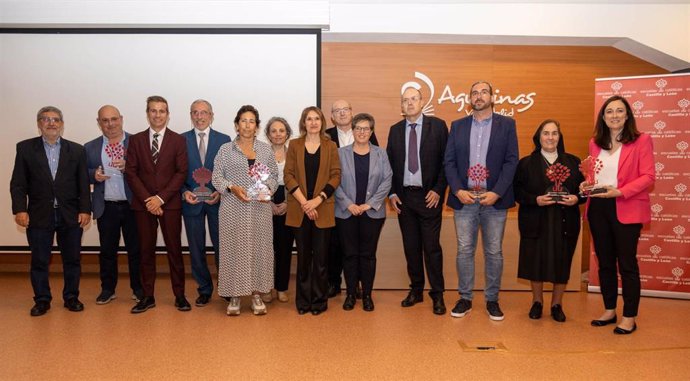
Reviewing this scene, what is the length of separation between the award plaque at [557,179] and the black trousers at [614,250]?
0.82 feet

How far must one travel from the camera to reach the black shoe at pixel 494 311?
4.29 metres

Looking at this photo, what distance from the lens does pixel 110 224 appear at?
479 centimetres

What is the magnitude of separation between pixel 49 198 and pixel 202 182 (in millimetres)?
1267

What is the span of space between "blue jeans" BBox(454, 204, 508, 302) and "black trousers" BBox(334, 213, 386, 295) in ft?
2.24

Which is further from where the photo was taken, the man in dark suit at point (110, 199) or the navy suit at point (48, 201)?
the man in dark suit at point (110, 199)

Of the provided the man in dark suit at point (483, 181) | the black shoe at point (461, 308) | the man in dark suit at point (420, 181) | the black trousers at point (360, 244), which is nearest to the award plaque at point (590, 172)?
the man in dark suit at point (483, 181)

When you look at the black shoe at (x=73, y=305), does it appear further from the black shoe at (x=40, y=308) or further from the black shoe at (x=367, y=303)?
the black shoe at (x=367, y=303)

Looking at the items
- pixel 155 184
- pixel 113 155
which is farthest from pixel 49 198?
pixel 155 184

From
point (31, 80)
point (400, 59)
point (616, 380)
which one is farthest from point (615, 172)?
point (31, 80)

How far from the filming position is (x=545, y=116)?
21.6 feet

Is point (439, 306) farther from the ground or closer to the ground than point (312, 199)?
closer to the ground

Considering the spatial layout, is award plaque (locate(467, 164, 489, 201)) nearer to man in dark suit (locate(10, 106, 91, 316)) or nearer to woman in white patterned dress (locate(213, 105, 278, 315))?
woman in white patterned dress (locate(213, 105, 278, 315))

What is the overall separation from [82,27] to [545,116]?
18.5 ft

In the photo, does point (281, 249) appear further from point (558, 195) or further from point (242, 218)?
point (558, 195)
